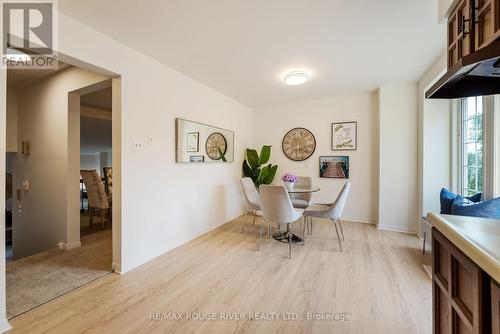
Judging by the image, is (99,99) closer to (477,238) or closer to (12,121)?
(12,121)

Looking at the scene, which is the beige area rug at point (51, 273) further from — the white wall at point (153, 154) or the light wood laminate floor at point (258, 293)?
the white wall at point (153, 154)

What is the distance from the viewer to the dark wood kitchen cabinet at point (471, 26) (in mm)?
980

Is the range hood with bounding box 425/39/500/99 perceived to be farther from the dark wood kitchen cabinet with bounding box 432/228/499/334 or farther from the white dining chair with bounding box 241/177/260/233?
the white dining chair with bounding box 241/177/260/233

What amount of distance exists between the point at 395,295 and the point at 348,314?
0.53 metres

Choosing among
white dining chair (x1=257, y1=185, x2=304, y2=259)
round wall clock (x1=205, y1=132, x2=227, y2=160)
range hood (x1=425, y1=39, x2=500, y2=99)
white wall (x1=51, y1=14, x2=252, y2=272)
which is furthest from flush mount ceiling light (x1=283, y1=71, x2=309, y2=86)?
range hood (x1=425, y1=39, x2=500, y2=99)

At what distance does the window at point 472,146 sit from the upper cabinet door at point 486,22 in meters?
1.63

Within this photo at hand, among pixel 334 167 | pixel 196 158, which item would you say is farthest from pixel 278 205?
pixel 334 167

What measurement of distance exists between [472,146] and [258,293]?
2897 mm

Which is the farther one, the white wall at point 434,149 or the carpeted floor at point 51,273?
the white wall at point 434,149

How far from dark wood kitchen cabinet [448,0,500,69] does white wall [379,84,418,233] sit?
2.33 m

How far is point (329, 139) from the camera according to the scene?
4.22 metres

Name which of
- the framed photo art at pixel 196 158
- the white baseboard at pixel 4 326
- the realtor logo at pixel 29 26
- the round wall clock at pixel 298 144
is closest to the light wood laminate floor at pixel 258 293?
the white baseboard at pixel 4 326

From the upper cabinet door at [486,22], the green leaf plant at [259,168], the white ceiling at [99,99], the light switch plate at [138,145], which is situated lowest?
the green leaf plant at [259,168]

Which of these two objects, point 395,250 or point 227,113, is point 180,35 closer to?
point 227,113
